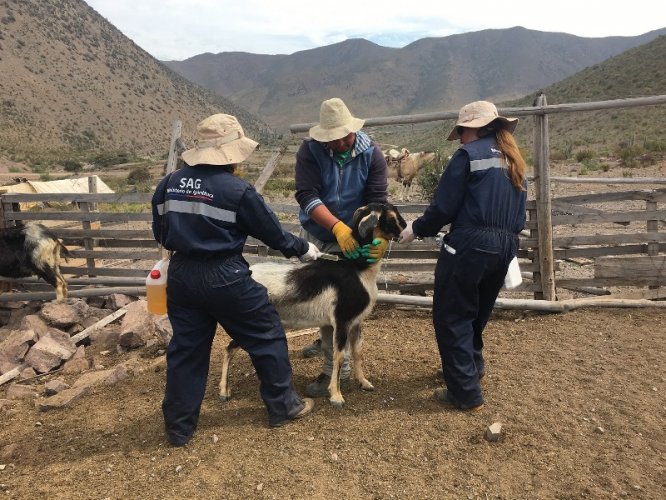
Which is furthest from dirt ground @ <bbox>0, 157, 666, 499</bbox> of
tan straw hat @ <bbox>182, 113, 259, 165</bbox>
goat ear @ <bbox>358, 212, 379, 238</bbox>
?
tan straw hat @ <bbox>182, 113, 259, 165</bbox>

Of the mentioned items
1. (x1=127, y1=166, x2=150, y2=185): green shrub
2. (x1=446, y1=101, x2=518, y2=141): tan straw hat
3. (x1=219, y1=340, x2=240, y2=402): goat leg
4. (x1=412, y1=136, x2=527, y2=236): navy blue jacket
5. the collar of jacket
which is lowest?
(x1=219, y1=340, x2=240, y2=402): goat leg

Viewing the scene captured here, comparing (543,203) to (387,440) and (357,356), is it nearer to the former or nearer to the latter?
(357,356)

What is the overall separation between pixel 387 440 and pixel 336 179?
204cm

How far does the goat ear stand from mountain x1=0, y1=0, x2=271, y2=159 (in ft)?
155

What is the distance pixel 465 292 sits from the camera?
12.6 ft

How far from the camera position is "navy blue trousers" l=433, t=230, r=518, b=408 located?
146 inches

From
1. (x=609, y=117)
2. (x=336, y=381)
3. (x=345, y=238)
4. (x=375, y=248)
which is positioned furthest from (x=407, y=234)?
(x=609, y=117)

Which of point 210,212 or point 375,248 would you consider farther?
point 375,248

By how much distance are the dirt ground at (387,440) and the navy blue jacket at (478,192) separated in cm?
145

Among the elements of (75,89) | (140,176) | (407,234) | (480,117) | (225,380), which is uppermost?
(75,89)

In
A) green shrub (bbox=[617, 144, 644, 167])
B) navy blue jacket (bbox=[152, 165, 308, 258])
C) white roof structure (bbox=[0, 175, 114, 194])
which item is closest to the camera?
navy blue jacket (bbox=[152, 165, 308, 258])

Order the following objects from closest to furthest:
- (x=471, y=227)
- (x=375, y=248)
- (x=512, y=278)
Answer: (x=471, y=227) → (x=375, y=248) → (x=512, y=278)

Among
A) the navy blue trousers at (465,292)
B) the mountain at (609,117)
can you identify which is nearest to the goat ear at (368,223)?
the navy blue trousers at (465,292)

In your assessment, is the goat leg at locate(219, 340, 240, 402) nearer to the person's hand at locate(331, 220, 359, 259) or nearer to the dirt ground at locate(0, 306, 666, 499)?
the dirt ground at locate(0, 306, 666, 499)
